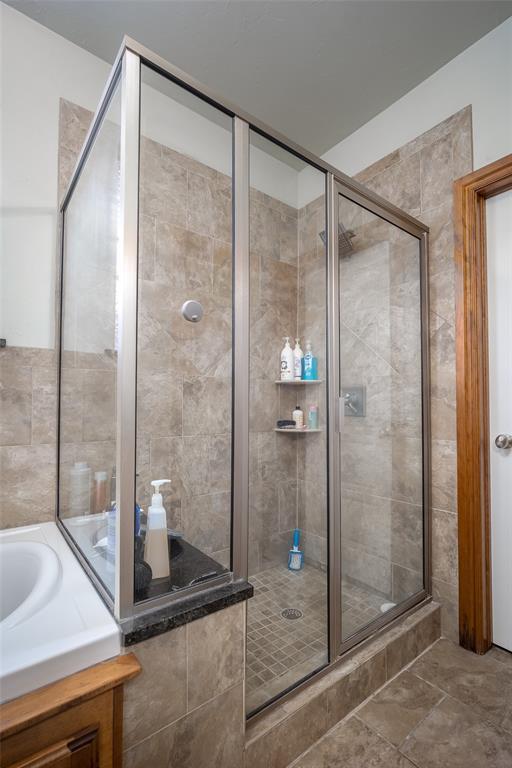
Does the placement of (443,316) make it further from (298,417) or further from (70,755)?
(70,755)

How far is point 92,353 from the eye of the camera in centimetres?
113

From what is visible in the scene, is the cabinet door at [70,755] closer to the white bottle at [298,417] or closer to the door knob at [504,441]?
the white bottle at [298,417]

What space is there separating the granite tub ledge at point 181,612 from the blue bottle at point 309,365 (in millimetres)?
→ 939

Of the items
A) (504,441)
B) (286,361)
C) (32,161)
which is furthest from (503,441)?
(32,161)

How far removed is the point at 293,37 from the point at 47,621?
2.25m

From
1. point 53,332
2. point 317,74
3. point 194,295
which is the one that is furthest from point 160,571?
point 317,74

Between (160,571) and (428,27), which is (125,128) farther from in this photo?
(428,27)

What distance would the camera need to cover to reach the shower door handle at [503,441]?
1.52m

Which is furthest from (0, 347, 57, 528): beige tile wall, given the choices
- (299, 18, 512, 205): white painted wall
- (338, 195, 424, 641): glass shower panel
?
(299, 18, 512, 205): white painted wall

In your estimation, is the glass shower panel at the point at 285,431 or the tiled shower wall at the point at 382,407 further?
the tiled shower wall at the point at 382,407

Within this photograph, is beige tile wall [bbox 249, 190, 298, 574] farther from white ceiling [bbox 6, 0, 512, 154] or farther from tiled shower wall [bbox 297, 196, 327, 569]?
white ceiling [bbox 6, 0, 512, 154]

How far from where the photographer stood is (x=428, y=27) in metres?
1.53

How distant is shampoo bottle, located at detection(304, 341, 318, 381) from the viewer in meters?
1.65

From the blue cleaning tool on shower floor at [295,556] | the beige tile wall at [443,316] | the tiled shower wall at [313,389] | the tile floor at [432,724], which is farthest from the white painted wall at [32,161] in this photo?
the tile floor at [432,724]
